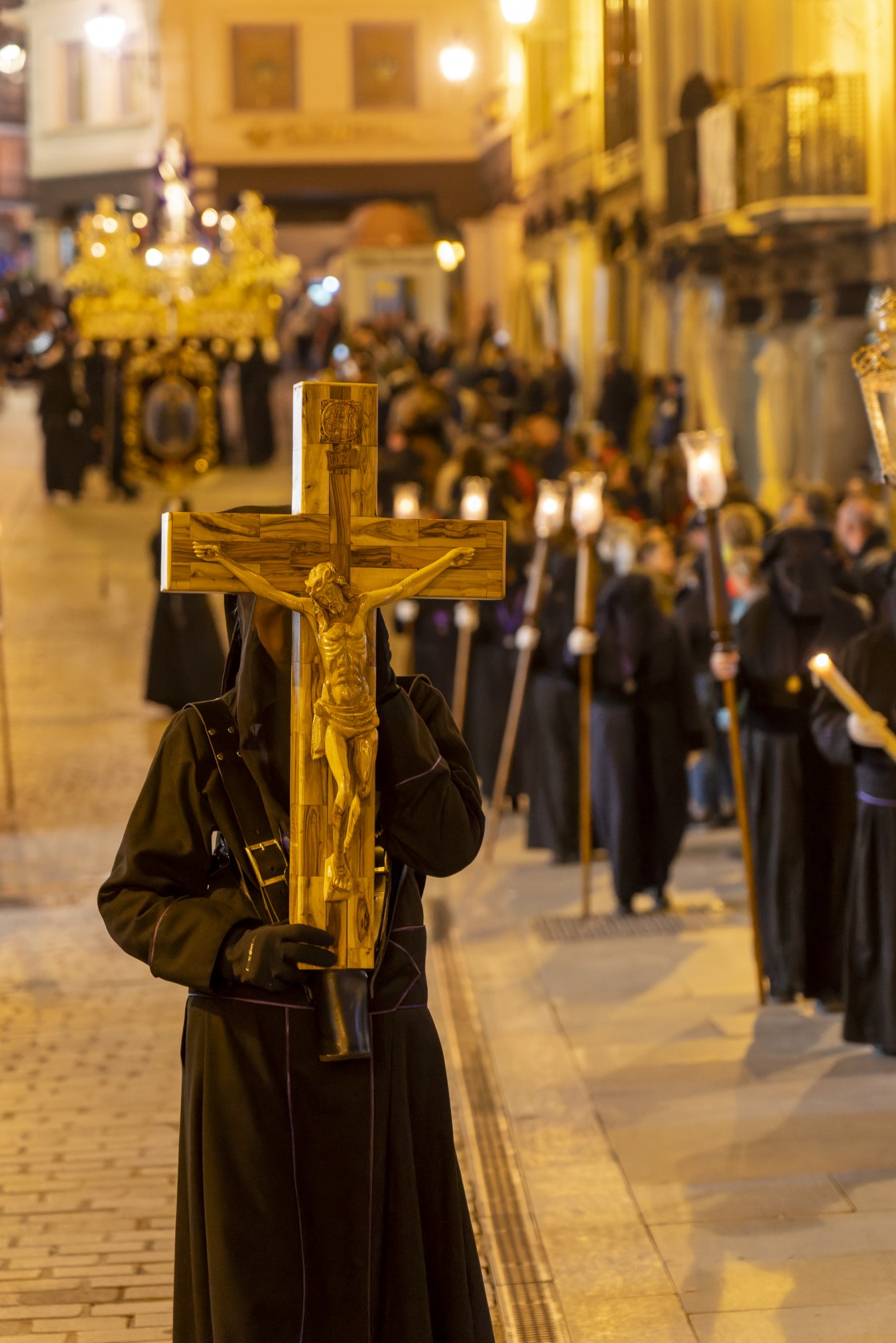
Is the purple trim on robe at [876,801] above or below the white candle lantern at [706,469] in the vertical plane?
below

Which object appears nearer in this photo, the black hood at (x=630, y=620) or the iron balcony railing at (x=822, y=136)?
the black hood at (x=630, y=620)

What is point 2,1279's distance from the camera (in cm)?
550

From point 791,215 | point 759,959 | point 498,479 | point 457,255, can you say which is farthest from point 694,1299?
point 457,255

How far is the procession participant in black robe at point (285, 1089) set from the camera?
148 inches

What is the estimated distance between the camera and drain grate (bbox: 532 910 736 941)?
9.48 meters

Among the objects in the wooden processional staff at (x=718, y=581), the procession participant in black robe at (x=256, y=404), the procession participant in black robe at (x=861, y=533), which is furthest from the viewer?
the procession participant in black robe at (x=256, y=404)

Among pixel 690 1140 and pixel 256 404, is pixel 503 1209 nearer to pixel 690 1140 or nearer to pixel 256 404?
pixel 690 1140

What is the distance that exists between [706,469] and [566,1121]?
9.07 feet

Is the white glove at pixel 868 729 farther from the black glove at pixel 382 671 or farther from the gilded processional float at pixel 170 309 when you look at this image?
the gilded processional float at pixel 170 309

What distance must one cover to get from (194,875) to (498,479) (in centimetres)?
1199

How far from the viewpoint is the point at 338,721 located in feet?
12.0

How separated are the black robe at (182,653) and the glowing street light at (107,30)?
2371cm

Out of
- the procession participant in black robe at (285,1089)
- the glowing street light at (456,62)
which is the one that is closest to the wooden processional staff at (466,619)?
the procession participant in black robe at (285,1089)

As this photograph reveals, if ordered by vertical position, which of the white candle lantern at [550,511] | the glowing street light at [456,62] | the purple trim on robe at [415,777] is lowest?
the purple trim on robe at [415,777]
